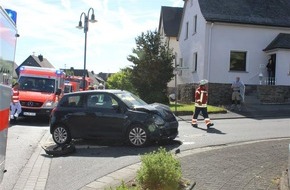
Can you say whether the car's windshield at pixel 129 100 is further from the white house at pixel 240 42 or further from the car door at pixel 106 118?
the white house at pixel 240 42

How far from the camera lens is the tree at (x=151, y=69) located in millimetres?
32188

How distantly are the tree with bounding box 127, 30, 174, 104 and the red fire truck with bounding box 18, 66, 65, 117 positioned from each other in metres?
10.1

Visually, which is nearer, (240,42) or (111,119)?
(111,119)

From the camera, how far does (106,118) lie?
1273cm

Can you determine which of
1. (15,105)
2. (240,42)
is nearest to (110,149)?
(15,105)

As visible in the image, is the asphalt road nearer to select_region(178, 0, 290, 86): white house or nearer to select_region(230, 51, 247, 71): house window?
select_region(178, 0, 290, 86): white house

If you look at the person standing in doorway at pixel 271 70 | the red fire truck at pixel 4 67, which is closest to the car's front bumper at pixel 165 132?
the red fire truck at pixel 4 67

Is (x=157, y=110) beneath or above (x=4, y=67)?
beneath

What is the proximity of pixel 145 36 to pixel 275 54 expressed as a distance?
955 cm

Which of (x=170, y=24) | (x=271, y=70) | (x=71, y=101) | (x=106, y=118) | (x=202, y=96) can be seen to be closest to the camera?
(x=106, y=118)

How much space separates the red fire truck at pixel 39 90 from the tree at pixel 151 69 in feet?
33.0

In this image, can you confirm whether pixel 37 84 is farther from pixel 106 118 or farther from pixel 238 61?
pixel 238 61

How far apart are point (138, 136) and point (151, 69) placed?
66.5 ft

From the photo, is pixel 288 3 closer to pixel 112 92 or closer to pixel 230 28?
pixel 230 28
